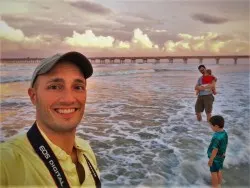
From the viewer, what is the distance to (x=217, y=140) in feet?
12.8

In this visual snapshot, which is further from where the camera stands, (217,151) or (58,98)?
(217,151)

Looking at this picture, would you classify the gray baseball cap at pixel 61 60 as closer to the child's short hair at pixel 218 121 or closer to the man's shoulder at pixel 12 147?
the man's shoulder at pixel 12 147

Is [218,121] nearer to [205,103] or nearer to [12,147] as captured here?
[12,147]

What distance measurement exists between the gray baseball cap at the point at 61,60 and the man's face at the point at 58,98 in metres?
0.03

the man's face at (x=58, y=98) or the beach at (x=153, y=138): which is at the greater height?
the man's face at (x=58, y=98)

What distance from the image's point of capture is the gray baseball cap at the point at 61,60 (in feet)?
4.78

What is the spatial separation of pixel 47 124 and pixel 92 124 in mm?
5622

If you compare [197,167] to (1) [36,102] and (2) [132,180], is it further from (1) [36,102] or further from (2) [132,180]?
(1) [36,102]

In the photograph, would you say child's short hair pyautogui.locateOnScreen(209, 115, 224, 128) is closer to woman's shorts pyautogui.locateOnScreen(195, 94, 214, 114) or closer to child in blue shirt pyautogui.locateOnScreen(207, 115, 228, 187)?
child in blue shirt pyautogui.locateOnScreen(207, 115, 228, 187)

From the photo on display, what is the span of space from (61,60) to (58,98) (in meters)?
0.19

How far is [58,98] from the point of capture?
4.90ft

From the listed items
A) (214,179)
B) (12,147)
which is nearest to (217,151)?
(214,179)

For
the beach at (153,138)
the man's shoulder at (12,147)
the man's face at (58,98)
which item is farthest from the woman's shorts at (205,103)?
the man's shoulder at (12,147)

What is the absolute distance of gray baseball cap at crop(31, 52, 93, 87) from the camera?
4.78ft
